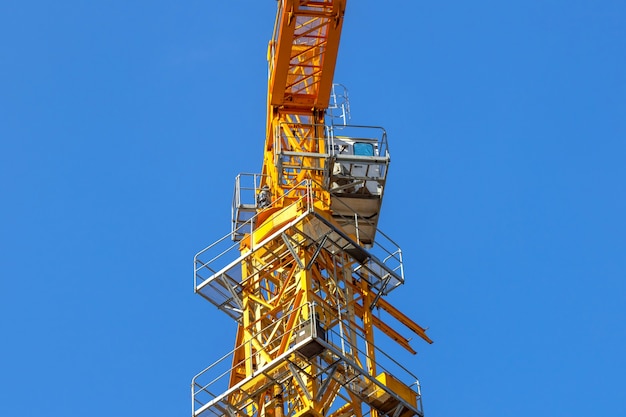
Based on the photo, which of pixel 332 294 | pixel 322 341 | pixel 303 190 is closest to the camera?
pixel 322 341

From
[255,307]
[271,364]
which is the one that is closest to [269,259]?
[255,307]

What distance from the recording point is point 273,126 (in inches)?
2406

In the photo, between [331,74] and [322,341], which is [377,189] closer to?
[331,74]

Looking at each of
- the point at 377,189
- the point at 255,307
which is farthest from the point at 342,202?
the point at 255,307

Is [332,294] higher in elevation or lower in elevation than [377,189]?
lower

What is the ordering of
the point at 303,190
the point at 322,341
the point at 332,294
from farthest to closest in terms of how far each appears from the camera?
the point at 303,190 → the point at 332,294 → the point at 322,341

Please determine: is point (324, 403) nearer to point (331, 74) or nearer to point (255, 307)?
point (255, 307)

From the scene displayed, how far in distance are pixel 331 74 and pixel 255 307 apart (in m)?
8.21

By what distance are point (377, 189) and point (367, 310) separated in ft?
13.7

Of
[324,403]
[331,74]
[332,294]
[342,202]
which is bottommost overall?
[324,403]

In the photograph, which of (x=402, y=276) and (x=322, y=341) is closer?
(x=322, y=341)

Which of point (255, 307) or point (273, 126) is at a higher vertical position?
point (273, 126)

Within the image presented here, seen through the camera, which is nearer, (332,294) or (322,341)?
(322,341)

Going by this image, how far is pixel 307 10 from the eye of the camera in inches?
2366
